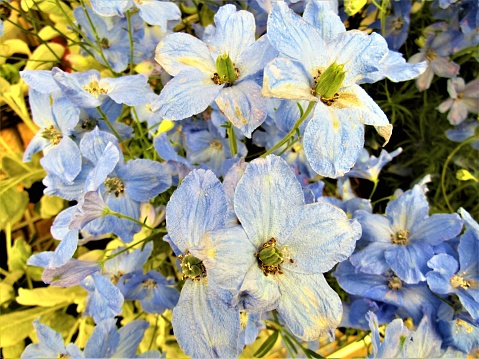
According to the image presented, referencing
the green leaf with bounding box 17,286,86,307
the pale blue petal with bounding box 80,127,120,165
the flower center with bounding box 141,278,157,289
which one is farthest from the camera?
the green leaf with bounding box 17,286,86,307

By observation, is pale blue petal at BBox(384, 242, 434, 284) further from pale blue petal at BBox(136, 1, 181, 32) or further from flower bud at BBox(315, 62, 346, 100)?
pale blue petal at BBox(136, 1, 181, 32)

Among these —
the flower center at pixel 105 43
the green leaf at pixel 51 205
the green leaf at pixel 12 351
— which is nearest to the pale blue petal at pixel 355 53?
the flower center at pixel 105 43

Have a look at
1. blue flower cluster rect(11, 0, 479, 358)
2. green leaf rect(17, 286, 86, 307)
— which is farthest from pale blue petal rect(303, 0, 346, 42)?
green leaf rect(17, 286, 86, 307)

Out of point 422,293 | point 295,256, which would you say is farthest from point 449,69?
point 295,256

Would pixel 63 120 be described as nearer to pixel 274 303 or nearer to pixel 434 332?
pixel 274 303

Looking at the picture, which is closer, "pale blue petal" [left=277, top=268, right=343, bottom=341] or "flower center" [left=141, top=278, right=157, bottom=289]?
"pale blue petal" [left=277, top=268, right=343, bottom=341]

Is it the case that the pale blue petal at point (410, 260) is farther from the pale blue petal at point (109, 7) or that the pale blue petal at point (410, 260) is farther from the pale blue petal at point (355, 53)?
the pale blue petal at point (109, 7)

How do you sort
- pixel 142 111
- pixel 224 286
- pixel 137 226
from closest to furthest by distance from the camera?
1. pixel 224 286
2. pixel 137 226
3. pixel 142 111
